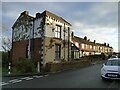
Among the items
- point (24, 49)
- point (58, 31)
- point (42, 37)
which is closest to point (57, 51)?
point (58, 31)

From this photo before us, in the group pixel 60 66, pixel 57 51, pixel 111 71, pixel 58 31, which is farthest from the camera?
pixel 58 31

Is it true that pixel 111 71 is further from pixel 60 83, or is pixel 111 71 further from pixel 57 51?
pixel 57 51

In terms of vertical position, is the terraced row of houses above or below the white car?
above

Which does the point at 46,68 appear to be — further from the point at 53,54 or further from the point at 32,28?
the point at 32,28

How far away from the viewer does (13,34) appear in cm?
2939

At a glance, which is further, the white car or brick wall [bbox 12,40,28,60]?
brick wall [bbox 12,40,28,60]

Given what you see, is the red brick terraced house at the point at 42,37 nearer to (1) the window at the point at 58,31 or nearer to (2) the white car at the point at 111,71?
(1) the window at the point at 58,31

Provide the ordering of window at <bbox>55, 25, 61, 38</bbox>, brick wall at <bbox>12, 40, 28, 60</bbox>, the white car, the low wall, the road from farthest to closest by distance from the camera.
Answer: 1. brick wall at <bbox>12, 40, 28, 60</bbox>
2. window at <bbox>55, 25, 61, 38</bbox>
3. the low wall
4. the white car
5. the road

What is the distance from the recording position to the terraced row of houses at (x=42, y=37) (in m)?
23.9

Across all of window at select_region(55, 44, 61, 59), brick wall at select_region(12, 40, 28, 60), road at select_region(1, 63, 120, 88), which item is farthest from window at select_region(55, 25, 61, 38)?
road at select_region(1, 63, 120, 88)

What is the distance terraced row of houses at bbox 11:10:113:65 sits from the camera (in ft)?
78.4

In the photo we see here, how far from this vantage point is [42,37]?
78.1 ft

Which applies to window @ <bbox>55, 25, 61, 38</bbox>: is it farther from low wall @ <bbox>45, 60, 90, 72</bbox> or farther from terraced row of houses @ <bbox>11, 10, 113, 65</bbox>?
low wall @ <bbox>45, 60, 90, 72</bbox>

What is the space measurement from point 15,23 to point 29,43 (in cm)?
555
